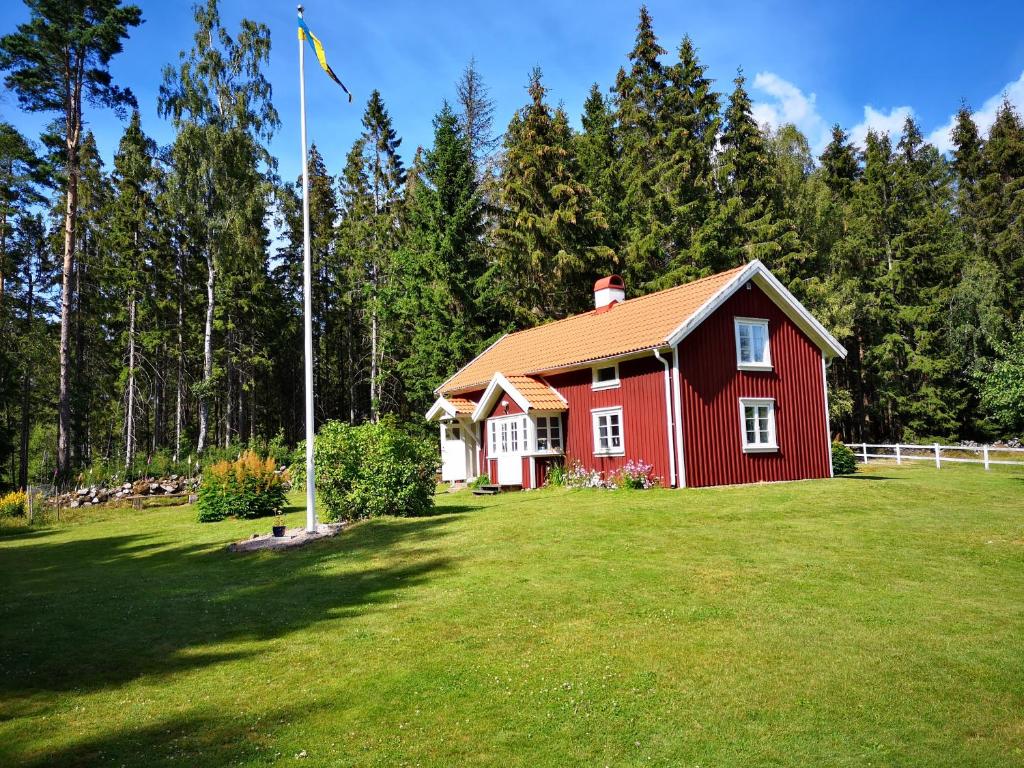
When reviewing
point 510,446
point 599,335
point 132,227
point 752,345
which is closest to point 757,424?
point 752,345

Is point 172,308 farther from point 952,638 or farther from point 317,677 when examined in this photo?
point 952,638

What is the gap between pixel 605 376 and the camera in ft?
71.8

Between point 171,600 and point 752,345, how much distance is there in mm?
17272

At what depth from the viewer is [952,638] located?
7.07 metres

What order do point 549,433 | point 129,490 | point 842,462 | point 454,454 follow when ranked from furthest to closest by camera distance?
point 454,454 < point 129,490 < point 842,462 < point 549,433

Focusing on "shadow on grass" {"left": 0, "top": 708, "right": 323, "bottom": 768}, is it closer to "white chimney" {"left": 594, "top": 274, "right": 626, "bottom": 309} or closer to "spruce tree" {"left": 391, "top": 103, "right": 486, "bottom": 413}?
"white chimney" {"left": 594, "top": 274, "right": 626, "bottom": 309}

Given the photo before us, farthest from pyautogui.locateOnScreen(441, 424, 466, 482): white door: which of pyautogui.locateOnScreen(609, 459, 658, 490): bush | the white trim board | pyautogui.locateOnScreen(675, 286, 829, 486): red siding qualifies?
the white trim board

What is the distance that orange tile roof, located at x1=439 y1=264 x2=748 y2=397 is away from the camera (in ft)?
67.8

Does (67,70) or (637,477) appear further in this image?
(67,70)

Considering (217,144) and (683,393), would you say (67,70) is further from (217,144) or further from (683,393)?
(683,393)

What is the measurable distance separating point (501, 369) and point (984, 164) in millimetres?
41371

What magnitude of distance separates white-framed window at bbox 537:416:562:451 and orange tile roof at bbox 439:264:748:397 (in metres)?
1.72

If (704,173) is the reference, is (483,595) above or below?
below

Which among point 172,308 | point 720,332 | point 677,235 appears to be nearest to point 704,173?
point 677,235
